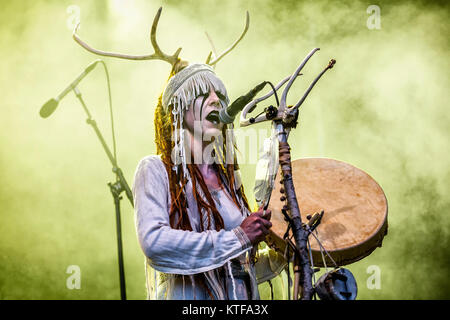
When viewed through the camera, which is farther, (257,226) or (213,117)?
(213,117)

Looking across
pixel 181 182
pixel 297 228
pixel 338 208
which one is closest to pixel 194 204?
pixel 181 182

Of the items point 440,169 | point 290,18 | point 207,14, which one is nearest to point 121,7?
point 207,14

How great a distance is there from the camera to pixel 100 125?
3.52 metres

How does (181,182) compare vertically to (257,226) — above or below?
above

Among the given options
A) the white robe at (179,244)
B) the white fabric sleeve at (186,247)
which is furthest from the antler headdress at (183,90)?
the white fabric sleeve at (186,247)

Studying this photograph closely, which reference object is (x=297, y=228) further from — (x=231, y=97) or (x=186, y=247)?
(x=231, y=97)

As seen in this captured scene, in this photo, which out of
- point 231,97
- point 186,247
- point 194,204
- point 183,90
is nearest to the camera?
point 186,247

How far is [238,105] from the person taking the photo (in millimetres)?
1354

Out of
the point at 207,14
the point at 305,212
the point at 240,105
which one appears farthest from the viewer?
the point at 207,14

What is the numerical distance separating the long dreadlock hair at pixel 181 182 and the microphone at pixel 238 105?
0.25 meters

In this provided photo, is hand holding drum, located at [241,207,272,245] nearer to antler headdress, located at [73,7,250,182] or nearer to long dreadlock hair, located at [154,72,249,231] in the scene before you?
long dreadlock hair, located at [154,72,249,231]

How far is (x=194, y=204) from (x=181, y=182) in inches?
3.7

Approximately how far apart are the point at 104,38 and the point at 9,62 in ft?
2.72

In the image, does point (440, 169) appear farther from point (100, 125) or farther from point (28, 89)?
point (28, 89)
